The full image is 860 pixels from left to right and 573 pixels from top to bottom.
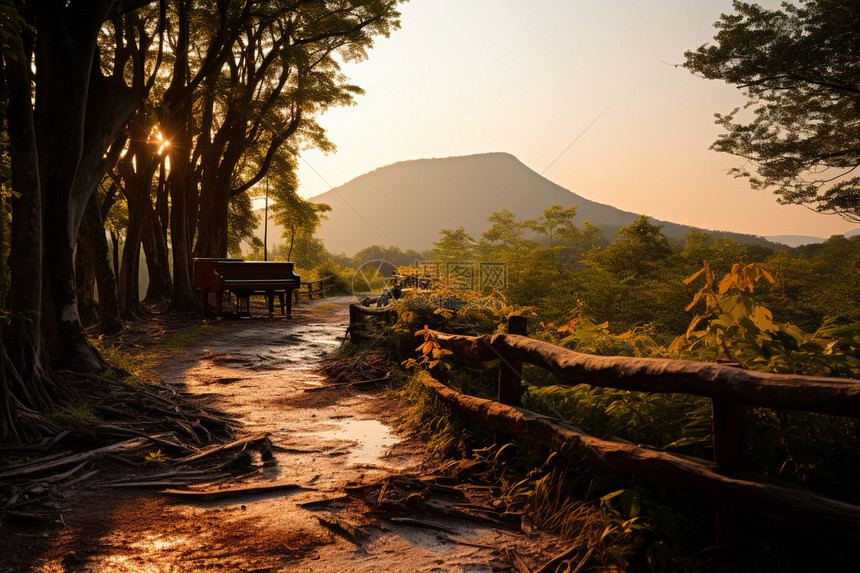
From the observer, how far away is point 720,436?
260 cm

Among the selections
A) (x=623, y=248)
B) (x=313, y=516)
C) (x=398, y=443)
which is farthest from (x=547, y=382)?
(x=623, y=248)

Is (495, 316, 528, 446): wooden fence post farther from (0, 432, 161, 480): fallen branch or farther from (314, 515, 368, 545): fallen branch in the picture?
(0, 432, 161, 480): fallen branch

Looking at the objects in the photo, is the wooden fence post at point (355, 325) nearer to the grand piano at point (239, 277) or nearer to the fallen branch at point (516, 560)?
the grand piano at point (239, 277)

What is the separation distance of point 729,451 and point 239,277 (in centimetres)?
1419

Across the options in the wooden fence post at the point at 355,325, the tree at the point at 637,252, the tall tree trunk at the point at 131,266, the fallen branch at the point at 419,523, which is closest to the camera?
the fallen branch at the point at 419,523

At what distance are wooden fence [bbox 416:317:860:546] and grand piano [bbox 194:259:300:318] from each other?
41.6 ft

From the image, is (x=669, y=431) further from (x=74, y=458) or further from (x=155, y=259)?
(x=155, y=259)

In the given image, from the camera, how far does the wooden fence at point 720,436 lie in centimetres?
222

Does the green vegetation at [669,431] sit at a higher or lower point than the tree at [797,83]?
lower

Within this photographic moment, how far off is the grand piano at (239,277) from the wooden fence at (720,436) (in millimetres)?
12674

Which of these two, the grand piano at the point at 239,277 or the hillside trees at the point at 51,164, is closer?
the hillside trees at the point at 51,164

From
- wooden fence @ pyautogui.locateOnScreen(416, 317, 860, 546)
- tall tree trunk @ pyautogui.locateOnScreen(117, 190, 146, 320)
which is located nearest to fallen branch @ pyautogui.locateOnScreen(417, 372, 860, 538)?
wooden fence @ pyautogui.locateOnScreen(416, 317, 860, 546)

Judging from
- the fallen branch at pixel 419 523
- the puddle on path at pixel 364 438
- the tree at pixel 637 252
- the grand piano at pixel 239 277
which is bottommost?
the puddle on path at pixel 364 438

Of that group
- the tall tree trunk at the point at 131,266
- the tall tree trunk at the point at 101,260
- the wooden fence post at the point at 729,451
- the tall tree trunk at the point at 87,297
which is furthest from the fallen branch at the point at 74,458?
the tall tree trunk at the point at 131,266
